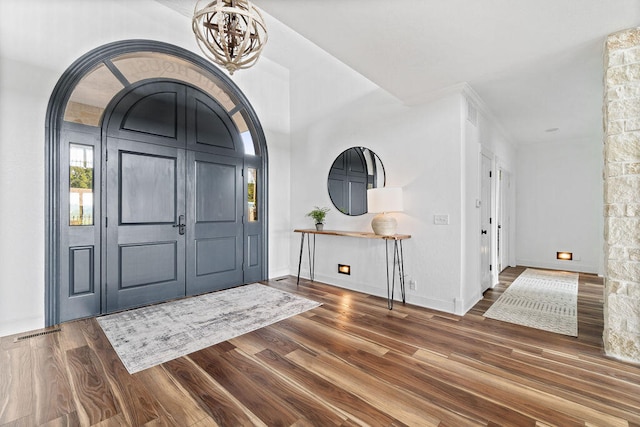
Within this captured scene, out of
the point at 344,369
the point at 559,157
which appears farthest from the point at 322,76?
the point at 559,157

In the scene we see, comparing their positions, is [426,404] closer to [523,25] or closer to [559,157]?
[523,25]

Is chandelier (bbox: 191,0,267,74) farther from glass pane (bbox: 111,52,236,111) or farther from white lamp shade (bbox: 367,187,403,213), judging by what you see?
white lamp shade (bbox: 367,187,403,213)

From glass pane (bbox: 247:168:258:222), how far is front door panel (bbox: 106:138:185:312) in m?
1.08

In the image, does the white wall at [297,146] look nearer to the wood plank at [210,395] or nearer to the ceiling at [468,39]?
the ceiling at [468,39]

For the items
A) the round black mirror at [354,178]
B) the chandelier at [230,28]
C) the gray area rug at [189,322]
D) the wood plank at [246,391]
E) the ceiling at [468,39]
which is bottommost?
the wood plank at [246,391]

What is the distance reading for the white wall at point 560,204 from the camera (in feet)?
18.7

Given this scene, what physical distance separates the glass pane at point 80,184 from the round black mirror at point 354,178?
310 cm

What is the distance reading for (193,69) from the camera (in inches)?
163

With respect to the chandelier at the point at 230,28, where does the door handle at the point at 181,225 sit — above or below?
below

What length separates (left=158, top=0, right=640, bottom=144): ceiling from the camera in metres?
2.06

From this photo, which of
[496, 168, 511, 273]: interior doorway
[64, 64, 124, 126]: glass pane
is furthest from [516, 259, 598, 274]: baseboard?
[64, 64, 124, 126]: glass pane

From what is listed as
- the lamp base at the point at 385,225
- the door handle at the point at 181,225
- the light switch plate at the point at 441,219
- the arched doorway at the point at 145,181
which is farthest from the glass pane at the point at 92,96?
the light switch plate at the point at 441,219

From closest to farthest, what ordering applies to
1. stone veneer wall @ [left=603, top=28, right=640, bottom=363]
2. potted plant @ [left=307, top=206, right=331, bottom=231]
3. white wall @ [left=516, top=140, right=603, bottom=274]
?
stone veneer wall @ [left=603, top=28, right=640, bottom=363]
potted plant @ [left=307, top=206, right=331, bottom=231]
white wall @ [left=516, top=140, right=603, bottom=274]

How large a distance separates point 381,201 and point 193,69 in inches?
126
